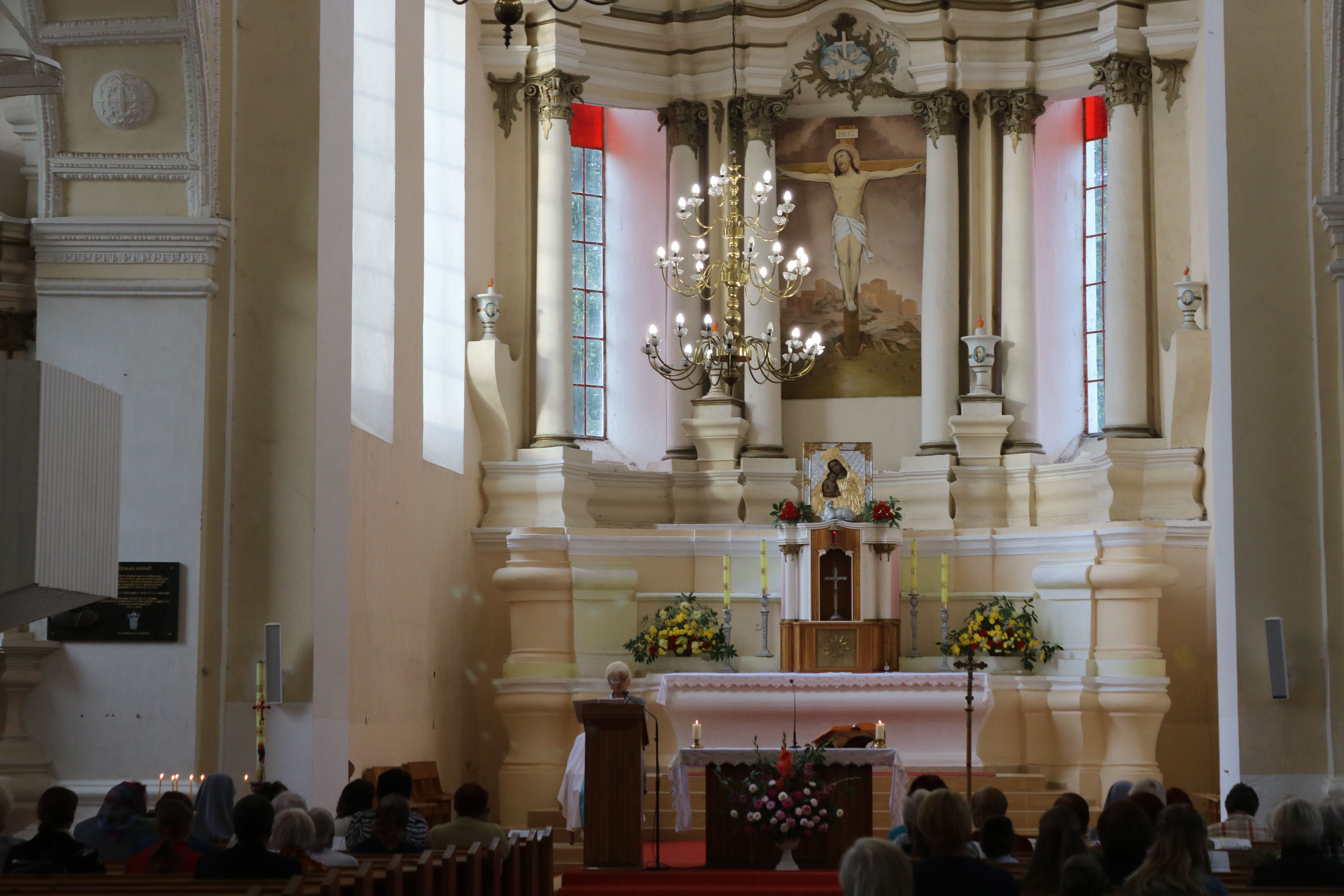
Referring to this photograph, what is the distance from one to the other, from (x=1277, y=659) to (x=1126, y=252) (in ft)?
21.6

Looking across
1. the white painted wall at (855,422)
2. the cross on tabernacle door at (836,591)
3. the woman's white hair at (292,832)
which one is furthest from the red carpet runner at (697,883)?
the white painted wall at (855,422)

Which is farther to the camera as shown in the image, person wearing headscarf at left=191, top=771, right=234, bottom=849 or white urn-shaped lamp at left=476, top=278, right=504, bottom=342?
white urn-shaped lamp at left=476, top=278, right=504, bottom=342

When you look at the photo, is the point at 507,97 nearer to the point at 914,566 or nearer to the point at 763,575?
the point at 763,575

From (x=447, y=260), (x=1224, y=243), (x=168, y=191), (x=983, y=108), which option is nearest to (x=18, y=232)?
(x=168, y=191)

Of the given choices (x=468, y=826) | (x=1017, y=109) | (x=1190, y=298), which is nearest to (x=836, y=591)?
(x=1190, y=298)

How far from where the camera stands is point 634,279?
17.4 metres

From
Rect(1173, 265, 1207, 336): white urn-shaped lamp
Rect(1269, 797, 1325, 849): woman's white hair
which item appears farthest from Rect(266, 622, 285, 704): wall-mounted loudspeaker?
Rect(1173, 265, 1207, 336): white urn-shaped lamp

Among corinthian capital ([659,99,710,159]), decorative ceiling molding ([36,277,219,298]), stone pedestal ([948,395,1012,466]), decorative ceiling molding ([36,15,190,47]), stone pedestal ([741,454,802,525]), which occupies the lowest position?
stone pedestal ([741,454,802,525])

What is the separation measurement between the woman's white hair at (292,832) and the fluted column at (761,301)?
10512 millimetres

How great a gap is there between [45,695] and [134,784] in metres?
2.60

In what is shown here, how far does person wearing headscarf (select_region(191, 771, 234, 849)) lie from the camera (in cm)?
765

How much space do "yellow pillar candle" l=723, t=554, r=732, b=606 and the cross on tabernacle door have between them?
2.74ft

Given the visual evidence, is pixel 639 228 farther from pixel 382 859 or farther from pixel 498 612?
pixel 382 859

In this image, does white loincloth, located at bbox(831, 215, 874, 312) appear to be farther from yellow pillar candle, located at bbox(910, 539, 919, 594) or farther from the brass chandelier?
yellow pillar candle, located at bbox(910, 539, 919, 594)
